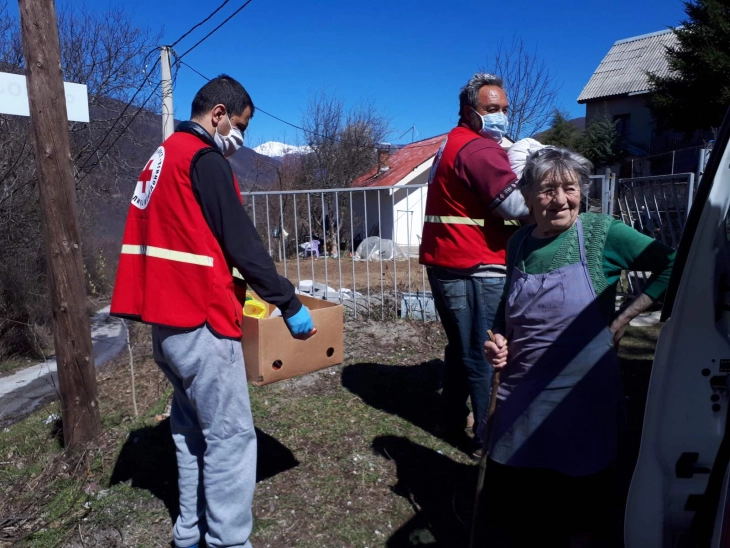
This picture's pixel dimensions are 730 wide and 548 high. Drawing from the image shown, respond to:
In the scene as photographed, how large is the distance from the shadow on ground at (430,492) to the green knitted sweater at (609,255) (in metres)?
1.37

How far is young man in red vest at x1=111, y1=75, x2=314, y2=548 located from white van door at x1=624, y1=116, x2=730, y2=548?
137 centimetres

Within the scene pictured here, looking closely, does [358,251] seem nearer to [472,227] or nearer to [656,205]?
[656,205]

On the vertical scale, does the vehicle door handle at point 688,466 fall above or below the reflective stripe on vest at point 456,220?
below

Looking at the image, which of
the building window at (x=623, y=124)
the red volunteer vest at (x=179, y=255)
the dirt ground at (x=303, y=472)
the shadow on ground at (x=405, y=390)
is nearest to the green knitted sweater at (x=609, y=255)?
the red volunteer vest at (x=179, y=255)

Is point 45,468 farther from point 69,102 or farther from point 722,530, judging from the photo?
point 722,530

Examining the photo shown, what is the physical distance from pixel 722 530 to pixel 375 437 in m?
2.43

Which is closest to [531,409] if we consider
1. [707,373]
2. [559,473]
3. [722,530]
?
[559,473]

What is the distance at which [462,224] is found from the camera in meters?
3.15

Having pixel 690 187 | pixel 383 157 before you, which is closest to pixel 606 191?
pixel 690 187

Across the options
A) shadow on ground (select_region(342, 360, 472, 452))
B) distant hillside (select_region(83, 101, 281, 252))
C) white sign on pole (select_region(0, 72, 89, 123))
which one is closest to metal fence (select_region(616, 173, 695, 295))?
shadow on ground (select_region(342, 360, 472, 452))

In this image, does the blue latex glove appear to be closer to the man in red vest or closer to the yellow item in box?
the man in red vest

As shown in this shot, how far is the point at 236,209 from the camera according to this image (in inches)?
86.7

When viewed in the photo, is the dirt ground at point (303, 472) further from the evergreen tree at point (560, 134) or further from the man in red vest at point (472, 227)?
the evergreen tree at point (560, 134)

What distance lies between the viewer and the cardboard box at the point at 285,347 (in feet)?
12.1
